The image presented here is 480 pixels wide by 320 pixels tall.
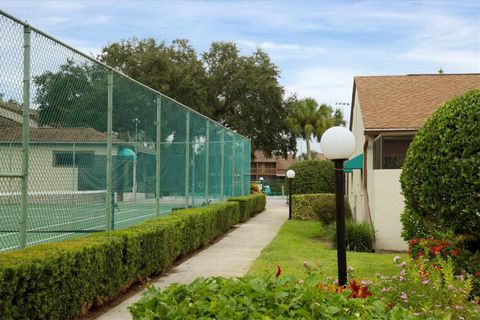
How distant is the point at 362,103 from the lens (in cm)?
1852

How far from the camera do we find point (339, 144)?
21.6ft

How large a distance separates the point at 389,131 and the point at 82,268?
11.2 metres

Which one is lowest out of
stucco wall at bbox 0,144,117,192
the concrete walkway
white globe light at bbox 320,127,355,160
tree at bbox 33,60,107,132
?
the concrete walkway

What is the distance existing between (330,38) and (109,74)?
623cm

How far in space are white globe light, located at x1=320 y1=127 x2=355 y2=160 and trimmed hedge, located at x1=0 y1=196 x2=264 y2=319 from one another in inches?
110

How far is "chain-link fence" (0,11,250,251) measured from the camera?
5.75 metres

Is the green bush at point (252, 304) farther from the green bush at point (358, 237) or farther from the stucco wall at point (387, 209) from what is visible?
the stucco wall at point (387, 209)

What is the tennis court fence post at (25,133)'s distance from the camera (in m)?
5.88

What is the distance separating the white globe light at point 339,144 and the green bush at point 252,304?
2530mm

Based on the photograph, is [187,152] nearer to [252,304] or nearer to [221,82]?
[252,304]

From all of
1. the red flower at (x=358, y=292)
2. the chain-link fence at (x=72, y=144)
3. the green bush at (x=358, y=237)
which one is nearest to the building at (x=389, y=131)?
the green bush at (x=358, y=237)

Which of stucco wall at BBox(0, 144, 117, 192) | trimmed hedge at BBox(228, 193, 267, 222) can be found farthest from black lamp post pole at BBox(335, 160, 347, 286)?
trimmed hedge at BBox(228, 193, 267, 222)

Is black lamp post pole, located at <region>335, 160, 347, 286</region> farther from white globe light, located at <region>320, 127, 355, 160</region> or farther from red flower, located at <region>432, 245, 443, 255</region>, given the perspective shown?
red flower, located at <region>432, 245, 443, 255</region>

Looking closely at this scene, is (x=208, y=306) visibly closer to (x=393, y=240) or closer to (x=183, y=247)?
(x=183, y=247)
